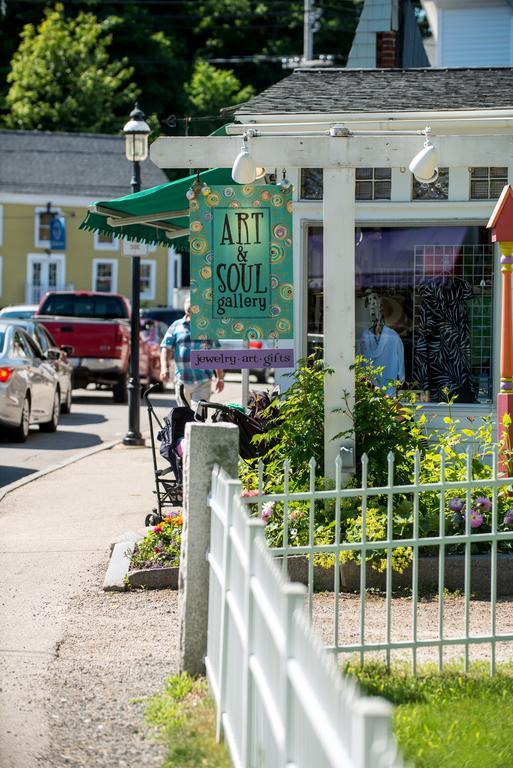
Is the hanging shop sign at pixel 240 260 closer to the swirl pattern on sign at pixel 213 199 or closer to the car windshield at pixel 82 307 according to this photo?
the swirl pattern on sign at pixel 213 199

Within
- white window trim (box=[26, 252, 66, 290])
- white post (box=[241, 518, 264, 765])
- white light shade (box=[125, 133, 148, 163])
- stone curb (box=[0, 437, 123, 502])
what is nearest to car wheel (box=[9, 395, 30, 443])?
stone curb (box=[0, 437, 123, 502])

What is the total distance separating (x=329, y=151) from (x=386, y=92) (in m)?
5.69

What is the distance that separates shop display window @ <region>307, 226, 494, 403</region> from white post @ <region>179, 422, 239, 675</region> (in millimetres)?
6788

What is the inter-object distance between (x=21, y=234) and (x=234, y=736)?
2246 inches

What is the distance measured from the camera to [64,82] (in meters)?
66.7

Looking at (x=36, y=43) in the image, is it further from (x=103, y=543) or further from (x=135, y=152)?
(x=103, y=543)

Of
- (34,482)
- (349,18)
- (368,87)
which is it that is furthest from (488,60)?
(349,18)

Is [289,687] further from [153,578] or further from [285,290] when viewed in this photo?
[285,290]

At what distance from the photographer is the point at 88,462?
1570 centimetres

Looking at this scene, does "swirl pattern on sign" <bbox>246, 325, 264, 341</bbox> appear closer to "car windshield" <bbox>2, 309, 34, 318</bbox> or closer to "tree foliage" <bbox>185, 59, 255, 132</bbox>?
"car windshield" <bbox>2, 309, 34, 318</bbox>

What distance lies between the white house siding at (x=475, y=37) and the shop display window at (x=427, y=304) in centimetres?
1249

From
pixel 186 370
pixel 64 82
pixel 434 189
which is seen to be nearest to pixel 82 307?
pixel 186 370

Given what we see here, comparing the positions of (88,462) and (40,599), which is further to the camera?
(88,462)

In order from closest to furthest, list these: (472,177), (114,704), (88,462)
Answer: (114,704) < (472,177) < (88,462)
